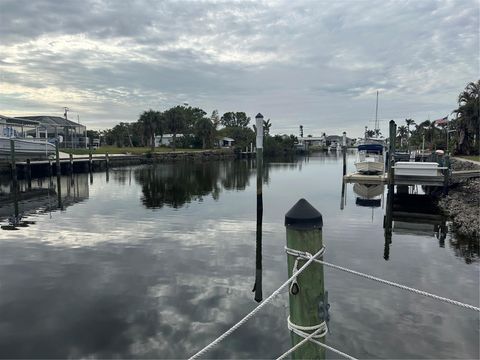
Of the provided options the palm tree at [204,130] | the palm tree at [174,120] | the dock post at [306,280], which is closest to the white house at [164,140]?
the palm tree at [204,130]

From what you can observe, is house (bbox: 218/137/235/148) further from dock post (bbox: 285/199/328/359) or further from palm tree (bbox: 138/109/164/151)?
dock post (bbox: 285/199/328/359)

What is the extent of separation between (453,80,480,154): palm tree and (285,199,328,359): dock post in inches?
1835

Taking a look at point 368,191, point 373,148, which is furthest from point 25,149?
point 373,148

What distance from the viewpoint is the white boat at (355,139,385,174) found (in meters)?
27.8

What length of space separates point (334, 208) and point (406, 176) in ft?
15.6

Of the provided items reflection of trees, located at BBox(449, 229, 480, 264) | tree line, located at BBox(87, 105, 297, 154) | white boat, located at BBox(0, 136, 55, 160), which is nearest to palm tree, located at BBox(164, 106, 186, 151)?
tree line, located at BBox(87, 105, 297, 154)

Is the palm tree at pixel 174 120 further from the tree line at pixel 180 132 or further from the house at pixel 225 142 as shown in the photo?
the house at pixel 225 142

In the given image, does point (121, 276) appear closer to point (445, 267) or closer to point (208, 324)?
point (208, 324)

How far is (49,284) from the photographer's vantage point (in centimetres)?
912

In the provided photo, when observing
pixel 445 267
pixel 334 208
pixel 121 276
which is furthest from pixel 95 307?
pixel 334 208

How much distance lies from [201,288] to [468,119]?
43.4 meters

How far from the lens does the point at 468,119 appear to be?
41.9m

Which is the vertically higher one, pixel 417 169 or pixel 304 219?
pixel 304 219

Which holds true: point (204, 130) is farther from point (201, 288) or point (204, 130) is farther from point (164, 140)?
point (201, 288)
